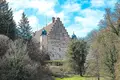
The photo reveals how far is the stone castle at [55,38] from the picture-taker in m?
73.1

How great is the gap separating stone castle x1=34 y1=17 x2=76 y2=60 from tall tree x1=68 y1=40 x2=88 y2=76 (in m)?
20.0

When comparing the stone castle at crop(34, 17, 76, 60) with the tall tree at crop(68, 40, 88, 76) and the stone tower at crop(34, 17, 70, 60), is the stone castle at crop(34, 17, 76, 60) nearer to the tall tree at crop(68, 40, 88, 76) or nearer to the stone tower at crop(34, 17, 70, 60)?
the stone tower at crop(34, 17, 70, 60)

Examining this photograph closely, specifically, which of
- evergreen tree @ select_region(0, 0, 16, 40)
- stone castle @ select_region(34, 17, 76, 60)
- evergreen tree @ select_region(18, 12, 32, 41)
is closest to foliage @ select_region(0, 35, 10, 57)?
evergreen tree @ select_region(0, 0, 16, 40)

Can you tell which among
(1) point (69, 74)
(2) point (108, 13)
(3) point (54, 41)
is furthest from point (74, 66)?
(3) point (54, 41)

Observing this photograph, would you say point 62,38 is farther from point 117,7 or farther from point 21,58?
point 21,58

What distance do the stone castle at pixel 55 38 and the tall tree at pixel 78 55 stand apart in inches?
789

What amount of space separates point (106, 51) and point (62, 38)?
41687 mm

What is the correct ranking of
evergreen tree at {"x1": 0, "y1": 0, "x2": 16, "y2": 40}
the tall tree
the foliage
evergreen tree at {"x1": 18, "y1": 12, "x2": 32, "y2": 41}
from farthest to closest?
evergreen tree at {"x1": 18, "y1": 12, "x2": 32, "y2": 41} < the tall tree < evergreen tree at {"x1": 0, "y1": 0, "x2": 16, "y2": 40} < the foliage

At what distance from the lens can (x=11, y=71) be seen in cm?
2755

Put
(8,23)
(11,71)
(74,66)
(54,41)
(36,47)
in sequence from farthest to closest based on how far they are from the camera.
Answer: (54,41) < (74,66) < (8,23) < (36,47) < (11,71)

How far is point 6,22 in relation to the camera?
42000mm

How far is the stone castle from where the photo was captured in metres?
73.1

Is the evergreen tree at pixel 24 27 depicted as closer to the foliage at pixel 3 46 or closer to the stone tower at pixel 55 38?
the stone tower at pixel 55 38

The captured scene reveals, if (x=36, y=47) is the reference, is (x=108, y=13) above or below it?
above
